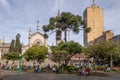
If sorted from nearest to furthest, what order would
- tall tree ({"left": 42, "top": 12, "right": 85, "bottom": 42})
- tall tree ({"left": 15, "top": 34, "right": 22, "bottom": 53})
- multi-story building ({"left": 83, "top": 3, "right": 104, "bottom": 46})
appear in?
tall tree ({"left": 42, "top": 12, "right": 85, "bottom": 42})
tall tree ({"left": 15, "top": 34, "right": 22, "bottom": 53})
multi-story building ({"left": 83, "top": 3, "right": 104, "bottom": 46})

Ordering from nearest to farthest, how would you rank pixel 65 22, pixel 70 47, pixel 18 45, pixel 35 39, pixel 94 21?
1. pixel 70 47
2. pixel 65 22
3. pixel 35 39
4. pixel 18 45
5. pixel 94 21

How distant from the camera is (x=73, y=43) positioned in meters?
47.9

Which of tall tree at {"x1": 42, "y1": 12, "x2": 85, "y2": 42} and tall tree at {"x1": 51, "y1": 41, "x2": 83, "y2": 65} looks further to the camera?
tall tree at {"x1": 42, "y1": 12, "x2": 85, "y2": 42}

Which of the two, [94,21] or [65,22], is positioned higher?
[94,21]

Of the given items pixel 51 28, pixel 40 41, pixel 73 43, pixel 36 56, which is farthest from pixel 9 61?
pixel 73 43

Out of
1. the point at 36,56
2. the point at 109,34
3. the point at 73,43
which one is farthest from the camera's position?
the point at 109,34

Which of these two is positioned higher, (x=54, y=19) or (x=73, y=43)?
(x=54, y=19)

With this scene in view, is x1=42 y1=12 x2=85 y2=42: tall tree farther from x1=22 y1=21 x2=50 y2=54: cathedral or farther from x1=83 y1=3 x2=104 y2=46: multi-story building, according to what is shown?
x1=83 y1=3 x2=104 y2=46: multi-story building

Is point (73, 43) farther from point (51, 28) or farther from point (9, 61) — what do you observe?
point (9, 61)

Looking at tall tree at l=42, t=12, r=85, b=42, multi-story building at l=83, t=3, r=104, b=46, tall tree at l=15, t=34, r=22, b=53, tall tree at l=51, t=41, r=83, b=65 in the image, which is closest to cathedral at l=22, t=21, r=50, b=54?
tall tree at l=15, t=34, r=22, b=53

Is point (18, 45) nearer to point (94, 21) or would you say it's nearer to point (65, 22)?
point (65, 22)

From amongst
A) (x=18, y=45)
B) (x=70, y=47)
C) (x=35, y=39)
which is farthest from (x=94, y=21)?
(x=70, y=47)

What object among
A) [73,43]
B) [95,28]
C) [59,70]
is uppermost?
[95,28]

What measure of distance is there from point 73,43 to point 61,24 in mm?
10633
